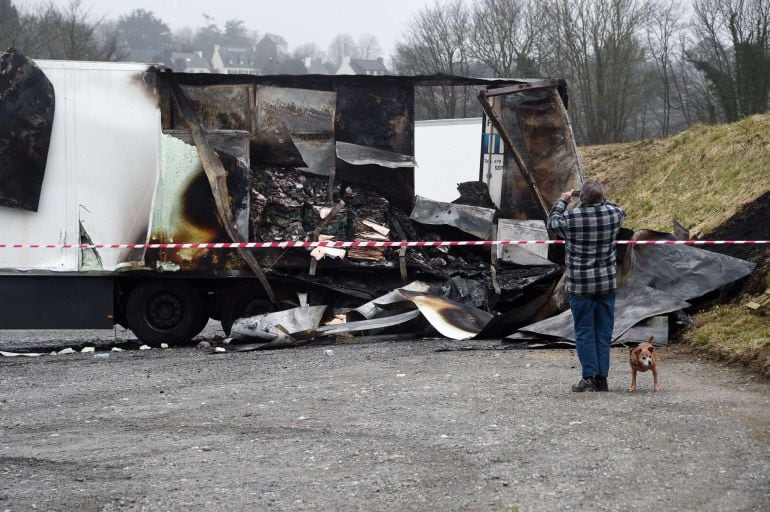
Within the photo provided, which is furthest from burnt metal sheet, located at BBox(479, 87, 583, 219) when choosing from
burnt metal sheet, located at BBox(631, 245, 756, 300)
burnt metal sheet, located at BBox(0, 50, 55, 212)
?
burnt metal sheet, located at BBox(0, 50, 55, 212)

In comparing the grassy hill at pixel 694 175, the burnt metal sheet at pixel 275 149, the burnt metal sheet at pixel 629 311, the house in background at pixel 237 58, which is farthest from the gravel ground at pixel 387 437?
the house in background at pixel 237 58

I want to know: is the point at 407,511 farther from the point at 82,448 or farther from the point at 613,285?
the point at 613,285

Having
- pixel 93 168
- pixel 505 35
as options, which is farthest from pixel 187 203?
pixel 505 35

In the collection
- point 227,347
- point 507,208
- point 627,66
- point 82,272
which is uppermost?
point 627,66

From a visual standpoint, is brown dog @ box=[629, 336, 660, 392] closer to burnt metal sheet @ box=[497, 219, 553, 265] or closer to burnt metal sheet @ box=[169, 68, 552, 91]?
burnt metal sheet @ box=[497, 219, 553, 265]

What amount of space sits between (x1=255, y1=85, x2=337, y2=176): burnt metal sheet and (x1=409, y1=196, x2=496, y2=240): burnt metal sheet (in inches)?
50.0

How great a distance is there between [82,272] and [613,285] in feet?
21.2

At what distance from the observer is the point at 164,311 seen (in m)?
12.5

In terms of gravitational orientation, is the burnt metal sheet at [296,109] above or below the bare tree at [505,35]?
below

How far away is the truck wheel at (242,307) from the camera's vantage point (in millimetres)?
12508

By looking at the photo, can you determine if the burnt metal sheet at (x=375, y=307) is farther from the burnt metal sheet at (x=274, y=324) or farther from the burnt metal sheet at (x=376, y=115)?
the burnt metal sheet at (x=376, y=115)

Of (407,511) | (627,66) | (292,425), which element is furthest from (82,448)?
(627,66)

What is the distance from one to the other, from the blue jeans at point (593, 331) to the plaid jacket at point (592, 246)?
9cm

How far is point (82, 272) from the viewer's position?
11.9 meters
